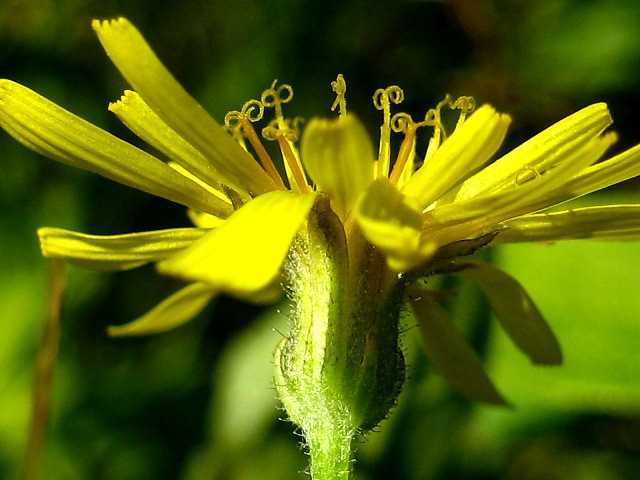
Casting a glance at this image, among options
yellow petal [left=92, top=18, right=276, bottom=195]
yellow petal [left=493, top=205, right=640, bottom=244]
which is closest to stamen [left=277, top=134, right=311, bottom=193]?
yellow petal [left=92, top=18, right=276, bottom=195]

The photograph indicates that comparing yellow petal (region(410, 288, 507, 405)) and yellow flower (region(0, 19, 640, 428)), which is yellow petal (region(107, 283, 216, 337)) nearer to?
yellow flower (region(0, 19, 640, 428))

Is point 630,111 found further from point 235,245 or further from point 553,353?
point 235,245

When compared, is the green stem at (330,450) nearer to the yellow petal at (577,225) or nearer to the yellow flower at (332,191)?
the yellow flower at (332,191)

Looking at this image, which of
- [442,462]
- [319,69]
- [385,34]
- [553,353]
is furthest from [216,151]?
[385,34]

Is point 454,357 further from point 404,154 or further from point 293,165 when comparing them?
point 293,165

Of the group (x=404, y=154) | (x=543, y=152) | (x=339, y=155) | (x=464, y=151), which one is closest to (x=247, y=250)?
(x=339, y=155)

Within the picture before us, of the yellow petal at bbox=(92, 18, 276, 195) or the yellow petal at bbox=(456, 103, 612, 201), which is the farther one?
the yellow petal at bbox=(456, 103, 612, 201)
